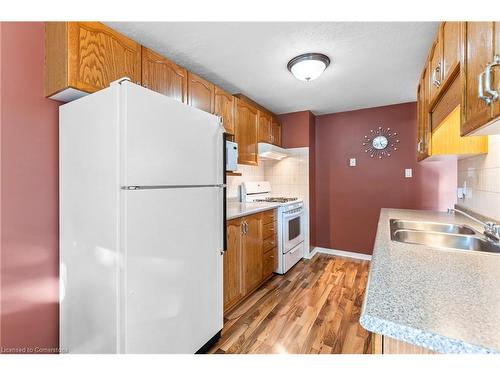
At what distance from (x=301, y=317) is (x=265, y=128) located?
7.60 ft

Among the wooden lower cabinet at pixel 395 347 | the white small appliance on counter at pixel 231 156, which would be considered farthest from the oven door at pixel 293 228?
the wooden lower cabinet at pixel 395 347

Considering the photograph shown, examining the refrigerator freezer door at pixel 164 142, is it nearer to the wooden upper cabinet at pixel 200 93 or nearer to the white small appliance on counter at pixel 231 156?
the wooden upper cabinet at pixel 200 93

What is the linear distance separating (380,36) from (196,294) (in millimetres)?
2197

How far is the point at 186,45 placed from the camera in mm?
1876

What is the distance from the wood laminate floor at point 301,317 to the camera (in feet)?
5.65

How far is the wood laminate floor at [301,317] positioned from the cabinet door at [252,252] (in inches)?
6.5

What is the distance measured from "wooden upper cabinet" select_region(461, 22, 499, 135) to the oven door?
224cm

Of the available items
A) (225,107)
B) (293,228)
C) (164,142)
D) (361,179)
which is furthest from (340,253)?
(164,142)

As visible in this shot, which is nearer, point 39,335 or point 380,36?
point 39,335

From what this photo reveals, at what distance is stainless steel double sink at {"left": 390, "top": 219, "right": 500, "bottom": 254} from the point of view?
1314 mm

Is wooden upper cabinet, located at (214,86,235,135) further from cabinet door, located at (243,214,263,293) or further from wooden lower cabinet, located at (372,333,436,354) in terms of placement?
wooden lower cabinet, located at (372,333,436,354)
